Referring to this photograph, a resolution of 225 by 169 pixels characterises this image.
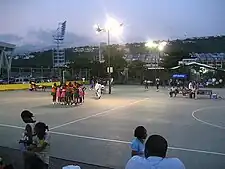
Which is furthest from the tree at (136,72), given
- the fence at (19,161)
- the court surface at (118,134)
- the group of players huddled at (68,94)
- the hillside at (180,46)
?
the hillside at (180,46)

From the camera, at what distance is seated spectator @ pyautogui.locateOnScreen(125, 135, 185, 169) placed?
10.6 ft

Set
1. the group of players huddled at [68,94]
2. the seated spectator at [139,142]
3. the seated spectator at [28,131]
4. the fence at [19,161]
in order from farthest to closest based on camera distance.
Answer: the group of players huddled at [68,94], the fence at [19,161], the seated spectator at [28,131], the seated spectator at [139,142]

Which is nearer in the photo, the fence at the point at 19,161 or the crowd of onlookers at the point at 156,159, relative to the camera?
the crowd of onlookers at the point at 156,159

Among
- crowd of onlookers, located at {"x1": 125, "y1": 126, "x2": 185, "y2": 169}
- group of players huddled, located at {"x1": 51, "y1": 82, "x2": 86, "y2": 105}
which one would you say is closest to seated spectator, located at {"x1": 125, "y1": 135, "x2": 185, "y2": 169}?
crowd of onlookers, located at {"x1": 125, "y1": 126, "x2": 185, "y2": 169}

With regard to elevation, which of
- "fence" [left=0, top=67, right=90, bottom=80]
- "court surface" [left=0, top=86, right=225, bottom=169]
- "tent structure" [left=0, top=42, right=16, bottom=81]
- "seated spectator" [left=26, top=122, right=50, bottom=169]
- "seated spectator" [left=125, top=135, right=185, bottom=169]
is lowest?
"court surface" [left=0, top=86, right=225, bottom=169]

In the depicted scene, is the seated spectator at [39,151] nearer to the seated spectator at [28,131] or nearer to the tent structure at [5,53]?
the seated spectator at [28,131]

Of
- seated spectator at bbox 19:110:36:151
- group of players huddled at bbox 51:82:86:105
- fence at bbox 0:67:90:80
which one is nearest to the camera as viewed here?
seated spectator at bbox 19:110:36:151

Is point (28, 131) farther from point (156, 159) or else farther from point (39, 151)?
point (156, 159)

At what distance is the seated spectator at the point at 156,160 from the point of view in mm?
3234

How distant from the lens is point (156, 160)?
10.7 ft

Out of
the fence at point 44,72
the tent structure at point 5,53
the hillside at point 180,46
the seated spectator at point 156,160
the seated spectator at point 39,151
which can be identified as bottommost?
the seated spectator at point 39,151

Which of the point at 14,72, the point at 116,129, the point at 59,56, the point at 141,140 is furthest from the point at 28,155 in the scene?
the point at 59,56

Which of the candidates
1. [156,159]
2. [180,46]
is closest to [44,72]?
[156,159]

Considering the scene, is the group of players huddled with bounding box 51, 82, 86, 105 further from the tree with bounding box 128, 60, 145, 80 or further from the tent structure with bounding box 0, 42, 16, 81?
the tent structure with bounding box 0, 42, 16, 81
